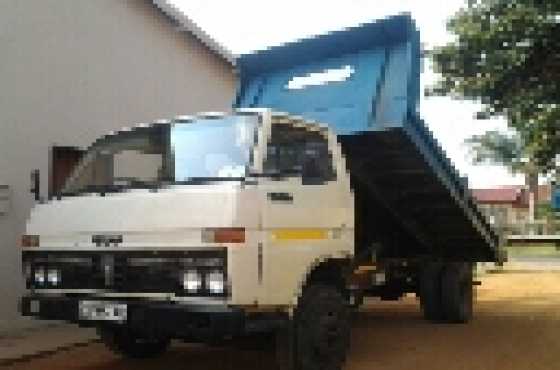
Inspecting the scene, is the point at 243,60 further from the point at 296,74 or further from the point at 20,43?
the point at 20,43

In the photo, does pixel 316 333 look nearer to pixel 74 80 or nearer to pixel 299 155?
pixel 299 155

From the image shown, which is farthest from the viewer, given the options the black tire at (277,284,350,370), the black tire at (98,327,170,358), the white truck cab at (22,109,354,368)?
the black tire at (98,327,170,358)

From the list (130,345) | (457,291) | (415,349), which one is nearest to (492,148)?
(457,291)

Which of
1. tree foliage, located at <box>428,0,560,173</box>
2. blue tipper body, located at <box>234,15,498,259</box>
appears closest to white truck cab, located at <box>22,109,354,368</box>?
blue tipper body, located at <box>234,15,498,259</box>

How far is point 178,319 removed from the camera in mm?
5332

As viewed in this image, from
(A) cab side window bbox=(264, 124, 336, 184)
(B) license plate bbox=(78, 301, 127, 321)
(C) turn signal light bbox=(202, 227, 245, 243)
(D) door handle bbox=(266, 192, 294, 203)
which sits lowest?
(B) license plate bbox=(78, 301, 127, 321)

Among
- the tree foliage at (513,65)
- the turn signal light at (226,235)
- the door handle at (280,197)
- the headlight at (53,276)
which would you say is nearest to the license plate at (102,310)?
the headlight at (53,276)

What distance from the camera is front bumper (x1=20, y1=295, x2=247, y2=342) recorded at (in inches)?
205

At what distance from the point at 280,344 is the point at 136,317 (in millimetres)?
1113

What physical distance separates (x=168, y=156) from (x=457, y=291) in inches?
202

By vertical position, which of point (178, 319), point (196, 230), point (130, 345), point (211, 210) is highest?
point (211, 210)

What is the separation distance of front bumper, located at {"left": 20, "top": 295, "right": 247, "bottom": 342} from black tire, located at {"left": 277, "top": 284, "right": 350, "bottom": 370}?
2.18ft

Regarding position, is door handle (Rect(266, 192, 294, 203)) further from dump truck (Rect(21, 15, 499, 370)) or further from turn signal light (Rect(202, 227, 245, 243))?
turn signal light (Rect(202, 227, 245, 243))

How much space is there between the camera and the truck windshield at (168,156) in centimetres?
580
